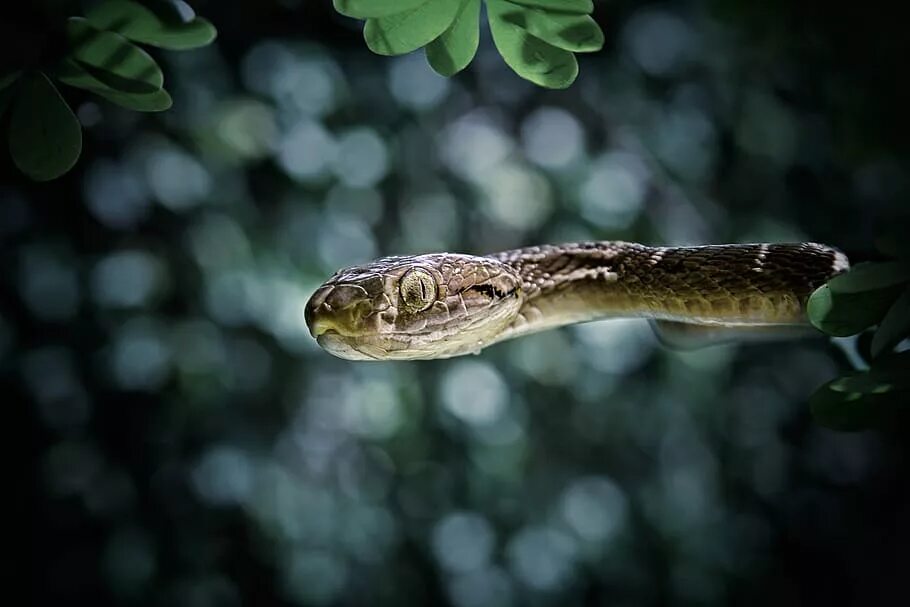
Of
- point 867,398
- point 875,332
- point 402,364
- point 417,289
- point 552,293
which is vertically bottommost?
point 402,364

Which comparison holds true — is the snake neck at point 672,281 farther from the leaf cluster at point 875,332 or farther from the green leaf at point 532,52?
the green leaf at point 532,52

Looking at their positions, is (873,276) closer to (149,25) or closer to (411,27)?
(411,27)

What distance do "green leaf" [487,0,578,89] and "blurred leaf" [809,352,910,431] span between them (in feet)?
1.68

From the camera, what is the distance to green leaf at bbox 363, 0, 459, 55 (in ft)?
3.09

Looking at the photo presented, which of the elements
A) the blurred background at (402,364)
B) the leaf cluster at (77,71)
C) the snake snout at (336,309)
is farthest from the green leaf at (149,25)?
the blurred background at (402,364)

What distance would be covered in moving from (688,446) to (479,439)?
867mm

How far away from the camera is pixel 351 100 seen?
288 cm

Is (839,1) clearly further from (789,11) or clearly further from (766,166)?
(766,166)

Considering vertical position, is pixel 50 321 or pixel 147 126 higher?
pixel 147 126

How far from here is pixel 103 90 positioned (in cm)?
93

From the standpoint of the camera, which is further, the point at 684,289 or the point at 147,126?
the point at 147,126

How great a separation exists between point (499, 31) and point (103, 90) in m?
0.47

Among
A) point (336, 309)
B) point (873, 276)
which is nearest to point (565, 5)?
point (873, 276)

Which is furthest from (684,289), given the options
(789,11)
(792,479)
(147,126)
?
(792,479)
